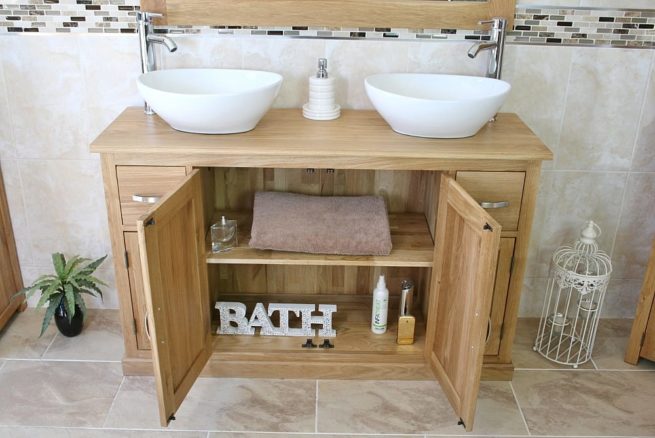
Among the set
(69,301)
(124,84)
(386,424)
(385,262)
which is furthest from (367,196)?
(69,301)

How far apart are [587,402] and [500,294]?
0.49 meters

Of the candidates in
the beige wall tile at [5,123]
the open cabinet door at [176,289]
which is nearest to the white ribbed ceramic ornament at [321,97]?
the open cabinet door at [176,289]

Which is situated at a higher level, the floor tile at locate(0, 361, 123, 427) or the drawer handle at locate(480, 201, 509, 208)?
the drawer handle at locate(480, 201, 509, 208)

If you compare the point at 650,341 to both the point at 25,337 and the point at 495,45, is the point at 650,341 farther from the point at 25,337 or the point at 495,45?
the point at 25,337

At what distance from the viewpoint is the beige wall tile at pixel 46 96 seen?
87.5 inches

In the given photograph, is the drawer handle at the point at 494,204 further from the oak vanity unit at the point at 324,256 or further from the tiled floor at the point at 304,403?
the tiled floor at the point at 304,403

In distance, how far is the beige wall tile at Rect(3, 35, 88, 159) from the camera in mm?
2223

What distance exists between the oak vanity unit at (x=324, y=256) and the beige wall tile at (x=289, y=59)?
94 millimetres

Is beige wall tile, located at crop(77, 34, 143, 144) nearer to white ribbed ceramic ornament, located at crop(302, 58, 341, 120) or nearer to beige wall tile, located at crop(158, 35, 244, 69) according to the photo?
beige wall tile, located at crop(158, 35, 244, 69)

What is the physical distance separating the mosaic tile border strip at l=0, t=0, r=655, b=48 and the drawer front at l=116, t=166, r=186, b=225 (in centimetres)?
57

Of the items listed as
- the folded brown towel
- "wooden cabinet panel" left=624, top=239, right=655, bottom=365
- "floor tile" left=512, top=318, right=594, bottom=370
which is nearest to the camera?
the folded brown towel

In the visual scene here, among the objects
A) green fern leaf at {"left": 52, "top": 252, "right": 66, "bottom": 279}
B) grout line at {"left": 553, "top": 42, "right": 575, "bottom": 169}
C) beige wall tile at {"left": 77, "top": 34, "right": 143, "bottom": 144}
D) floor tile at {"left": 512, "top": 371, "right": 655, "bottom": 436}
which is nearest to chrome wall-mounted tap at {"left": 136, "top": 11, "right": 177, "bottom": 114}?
beige wall tile at {"left": 77, "top": 34, "right": 143, "bottom": 144}

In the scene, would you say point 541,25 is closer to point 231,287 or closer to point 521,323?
point 521,323

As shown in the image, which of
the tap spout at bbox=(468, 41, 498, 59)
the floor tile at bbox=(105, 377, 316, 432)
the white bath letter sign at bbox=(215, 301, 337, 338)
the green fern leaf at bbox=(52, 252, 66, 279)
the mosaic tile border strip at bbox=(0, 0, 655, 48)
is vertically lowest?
the floor tile at bbox=(105, 377, 316, 432)
